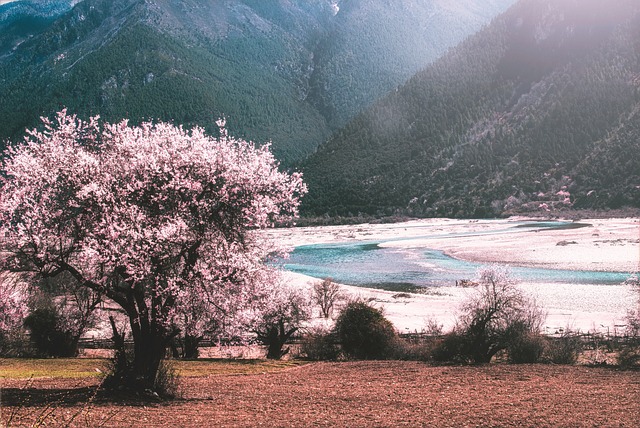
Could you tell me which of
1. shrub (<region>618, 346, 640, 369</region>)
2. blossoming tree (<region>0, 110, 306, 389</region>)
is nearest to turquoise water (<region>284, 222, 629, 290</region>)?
shrub (<region>618, 346, 640, 369</region>)

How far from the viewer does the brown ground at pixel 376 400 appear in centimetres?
1484

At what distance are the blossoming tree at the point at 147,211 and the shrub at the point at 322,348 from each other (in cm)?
1940

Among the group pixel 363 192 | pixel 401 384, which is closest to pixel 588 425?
pixel 401 384

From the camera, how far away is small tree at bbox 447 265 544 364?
3020 centimetres

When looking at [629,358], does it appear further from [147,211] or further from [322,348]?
[147,211]

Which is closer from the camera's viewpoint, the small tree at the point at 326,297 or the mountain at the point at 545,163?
the small tree at the point at 326,297

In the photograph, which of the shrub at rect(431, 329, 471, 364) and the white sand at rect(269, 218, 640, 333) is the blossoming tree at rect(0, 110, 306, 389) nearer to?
the shrub at rect(431, 329, 471, 364)

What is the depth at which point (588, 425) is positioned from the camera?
15250 mm

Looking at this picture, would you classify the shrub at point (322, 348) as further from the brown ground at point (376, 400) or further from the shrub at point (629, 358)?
the shrub at point (629, 358)

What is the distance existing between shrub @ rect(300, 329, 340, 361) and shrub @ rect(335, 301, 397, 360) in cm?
114

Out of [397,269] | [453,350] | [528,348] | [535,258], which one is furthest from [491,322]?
[535,258]

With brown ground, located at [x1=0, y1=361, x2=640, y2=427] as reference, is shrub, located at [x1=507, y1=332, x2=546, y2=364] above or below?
above

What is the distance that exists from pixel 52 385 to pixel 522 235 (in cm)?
9790

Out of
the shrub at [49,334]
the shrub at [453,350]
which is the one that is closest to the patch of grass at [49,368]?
the shrub at [49,334]
